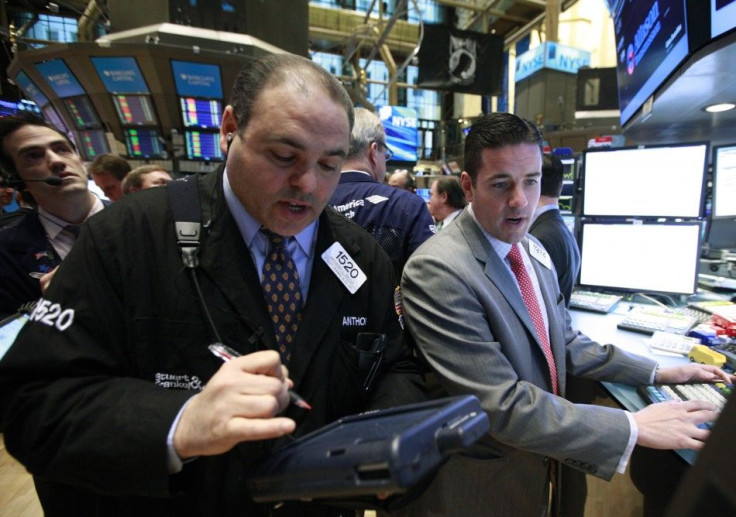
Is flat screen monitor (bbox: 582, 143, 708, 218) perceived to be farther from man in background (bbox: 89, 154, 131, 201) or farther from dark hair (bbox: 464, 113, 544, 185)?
man in background (bbox: 89, 154, 131, 201)

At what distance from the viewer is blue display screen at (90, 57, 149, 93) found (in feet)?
11.8

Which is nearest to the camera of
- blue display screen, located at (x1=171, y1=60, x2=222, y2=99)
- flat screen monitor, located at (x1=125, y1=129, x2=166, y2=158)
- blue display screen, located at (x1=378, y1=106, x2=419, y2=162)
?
blue display screen, located at (x1=171, y1=60, x2=222, y2=99)

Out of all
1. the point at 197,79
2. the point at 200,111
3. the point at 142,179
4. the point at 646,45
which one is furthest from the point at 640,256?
the point at 200,111

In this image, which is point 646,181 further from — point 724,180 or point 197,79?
point 197,79

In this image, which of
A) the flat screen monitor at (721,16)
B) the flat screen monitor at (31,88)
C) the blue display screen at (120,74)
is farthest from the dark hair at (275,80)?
the flat screen monitor at (31,88)

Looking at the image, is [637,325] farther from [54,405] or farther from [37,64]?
[37,64]

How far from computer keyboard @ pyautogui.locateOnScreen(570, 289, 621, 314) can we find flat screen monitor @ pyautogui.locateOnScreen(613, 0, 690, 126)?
1196mm

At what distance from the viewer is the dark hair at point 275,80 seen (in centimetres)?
84

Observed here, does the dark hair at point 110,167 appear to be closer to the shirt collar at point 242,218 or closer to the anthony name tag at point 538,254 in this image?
the shirt collar at point 242,218

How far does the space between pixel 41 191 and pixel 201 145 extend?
119 inches

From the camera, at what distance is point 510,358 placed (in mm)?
1130

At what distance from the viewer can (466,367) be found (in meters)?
1.06

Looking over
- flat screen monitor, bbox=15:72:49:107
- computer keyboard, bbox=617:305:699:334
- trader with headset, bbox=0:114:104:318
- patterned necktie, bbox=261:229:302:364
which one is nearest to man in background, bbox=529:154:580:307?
computer keyboard, bbox=617:305:699:334

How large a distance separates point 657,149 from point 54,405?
9.43ft
